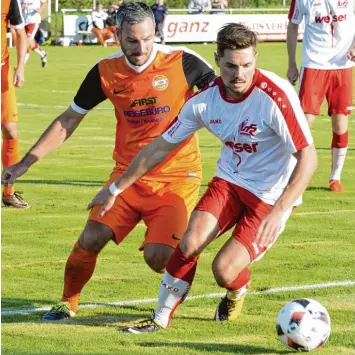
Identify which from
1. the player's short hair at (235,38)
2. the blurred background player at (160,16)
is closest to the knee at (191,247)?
the player's short hair at (235,38)

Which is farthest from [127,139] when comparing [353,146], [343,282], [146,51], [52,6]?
[52,6]

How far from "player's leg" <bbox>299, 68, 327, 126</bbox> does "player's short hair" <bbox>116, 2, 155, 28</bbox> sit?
5091mm

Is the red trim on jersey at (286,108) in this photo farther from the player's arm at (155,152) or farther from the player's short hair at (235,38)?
the player's arm at (155,152)

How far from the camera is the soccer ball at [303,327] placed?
658cm

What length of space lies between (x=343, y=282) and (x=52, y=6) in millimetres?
46908

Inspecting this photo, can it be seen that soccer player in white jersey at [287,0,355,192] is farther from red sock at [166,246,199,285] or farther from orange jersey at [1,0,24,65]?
red sock at [166,246,199,285]

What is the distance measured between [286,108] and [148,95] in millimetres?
1391

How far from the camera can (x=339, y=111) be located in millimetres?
12844

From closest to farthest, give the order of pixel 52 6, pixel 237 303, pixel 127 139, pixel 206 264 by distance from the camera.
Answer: pixel 237 303
pixel 127 139
pixel 206 264
pixel 52 6

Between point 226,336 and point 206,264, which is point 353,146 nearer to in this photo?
point 206,264

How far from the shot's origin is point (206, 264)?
9234 millimetres

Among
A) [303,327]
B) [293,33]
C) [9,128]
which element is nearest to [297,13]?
[293,33]

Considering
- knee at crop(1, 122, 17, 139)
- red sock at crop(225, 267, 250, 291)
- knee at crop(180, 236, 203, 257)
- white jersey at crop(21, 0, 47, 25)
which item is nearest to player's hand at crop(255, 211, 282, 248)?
knee at crop(180, 236, 203, 257)

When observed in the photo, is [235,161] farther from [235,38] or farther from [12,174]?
[12,174]
